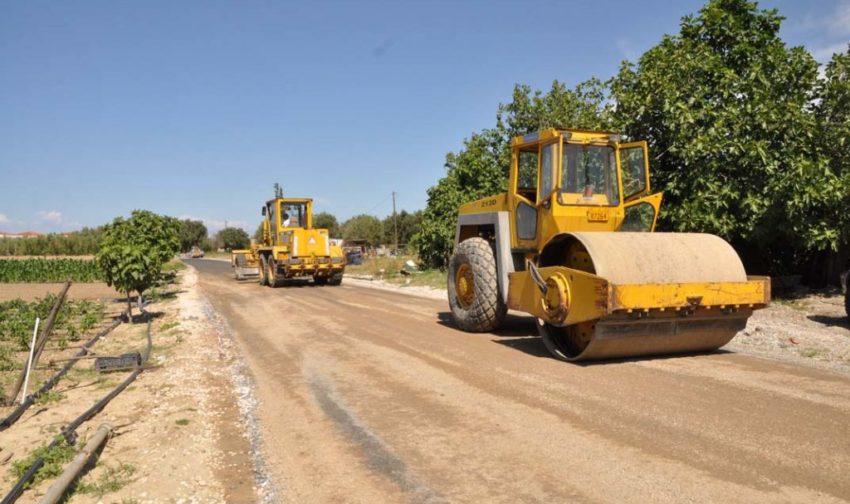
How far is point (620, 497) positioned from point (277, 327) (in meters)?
8.50

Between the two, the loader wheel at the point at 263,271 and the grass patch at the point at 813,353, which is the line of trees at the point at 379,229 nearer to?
the loader wheel at the point at 263,271

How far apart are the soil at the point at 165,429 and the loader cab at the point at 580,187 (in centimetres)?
446

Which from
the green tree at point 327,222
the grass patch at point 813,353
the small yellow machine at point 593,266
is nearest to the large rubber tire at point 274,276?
the small yellow machine at point 593,266

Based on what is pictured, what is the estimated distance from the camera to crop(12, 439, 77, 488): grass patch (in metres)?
4.20

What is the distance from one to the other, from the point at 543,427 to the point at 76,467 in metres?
3.38

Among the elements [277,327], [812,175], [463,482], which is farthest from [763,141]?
[463,482]

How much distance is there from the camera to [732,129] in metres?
12.4

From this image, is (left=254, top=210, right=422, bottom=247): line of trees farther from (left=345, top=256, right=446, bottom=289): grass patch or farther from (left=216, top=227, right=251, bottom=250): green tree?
(left=345, top=256, right=446, bottom=289): grass patch

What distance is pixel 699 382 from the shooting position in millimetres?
5863

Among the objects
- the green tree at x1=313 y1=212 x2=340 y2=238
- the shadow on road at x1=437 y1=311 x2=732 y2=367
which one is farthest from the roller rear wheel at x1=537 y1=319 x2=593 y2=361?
the green tree at x1=313 y1=212 x2=340 y2=238

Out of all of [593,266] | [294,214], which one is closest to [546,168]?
[593,266]

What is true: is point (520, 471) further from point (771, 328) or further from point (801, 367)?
point (771, 328)

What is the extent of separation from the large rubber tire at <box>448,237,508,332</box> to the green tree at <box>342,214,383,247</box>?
67.7 m

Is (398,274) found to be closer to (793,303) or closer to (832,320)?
(793,303)
